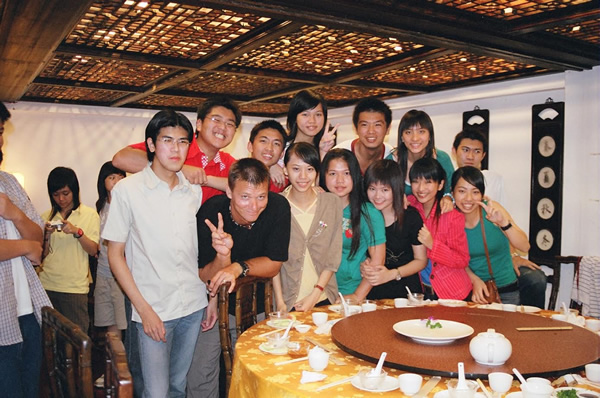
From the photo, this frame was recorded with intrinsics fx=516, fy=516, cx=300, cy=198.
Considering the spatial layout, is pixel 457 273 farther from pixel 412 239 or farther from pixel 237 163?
pixel 237 163

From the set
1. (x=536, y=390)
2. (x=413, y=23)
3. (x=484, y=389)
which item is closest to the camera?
(x=536, y=390)

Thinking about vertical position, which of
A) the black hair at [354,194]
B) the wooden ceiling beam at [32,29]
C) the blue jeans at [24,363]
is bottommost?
the blue jeans at [24,363]

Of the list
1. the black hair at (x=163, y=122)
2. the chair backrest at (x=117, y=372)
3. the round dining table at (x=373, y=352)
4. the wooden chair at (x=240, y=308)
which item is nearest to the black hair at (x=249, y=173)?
the black hair at (x=163, y=122)

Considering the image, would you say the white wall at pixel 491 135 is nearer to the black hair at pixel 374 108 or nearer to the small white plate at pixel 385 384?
the black hair at pixel 374 108

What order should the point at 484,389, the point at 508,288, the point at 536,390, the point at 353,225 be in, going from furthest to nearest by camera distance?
1. the point at 508,288
2. the point at 353,225
3. the point at 484,389
4. the point at 536,390

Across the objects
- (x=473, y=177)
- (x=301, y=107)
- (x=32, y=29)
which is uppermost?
(x=32, y=29)

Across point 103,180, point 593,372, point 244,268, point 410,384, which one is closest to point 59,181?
point 103,180

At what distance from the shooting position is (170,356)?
9.02ft

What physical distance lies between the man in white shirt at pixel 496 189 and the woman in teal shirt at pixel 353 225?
1470 millimetres

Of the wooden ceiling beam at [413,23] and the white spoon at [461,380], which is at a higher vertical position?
the wooden ceiling beam at [413,23]

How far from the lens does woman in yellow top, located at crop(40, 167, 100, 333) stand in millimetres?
4648

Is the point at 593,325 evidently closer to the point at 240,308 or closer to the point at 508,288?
the point at 508,288

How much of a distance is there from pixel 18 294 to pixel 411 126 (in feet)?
8.77

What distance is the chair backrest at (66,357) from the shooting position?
4.82 ft
